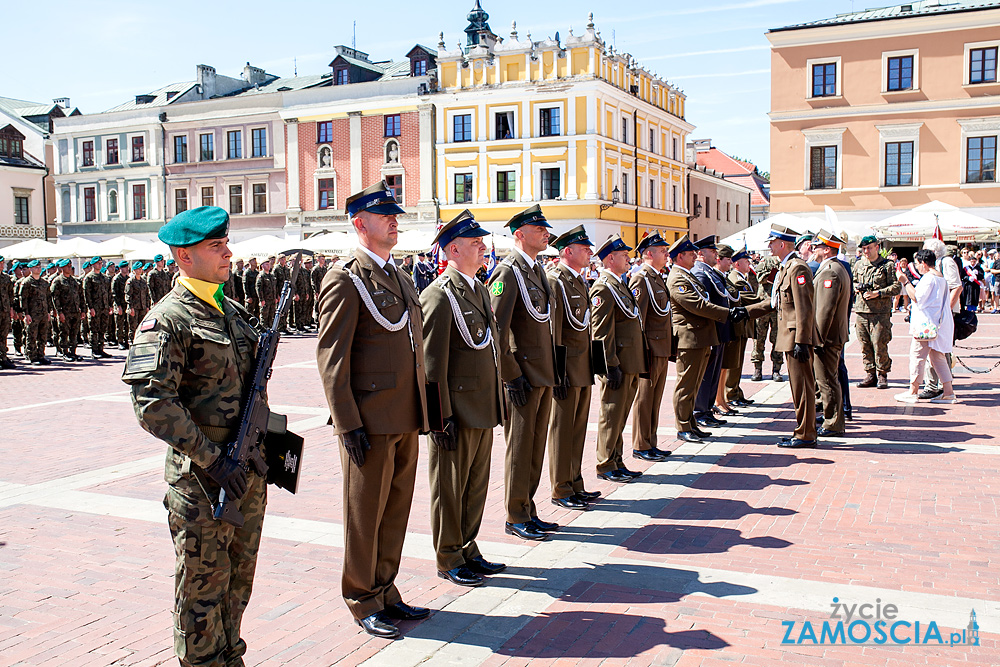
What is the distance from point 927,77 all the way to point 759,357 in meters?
28.8

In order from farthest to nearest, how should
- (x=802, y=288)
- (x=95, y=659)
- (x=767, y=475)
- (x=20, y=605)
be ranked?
1. (x=802, y=288)
2. (x=767, y=475)
3. (x=20, y=605)
4. (x=95, y=659)

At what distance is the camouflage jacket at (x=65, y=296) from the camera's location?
1862 centimetres

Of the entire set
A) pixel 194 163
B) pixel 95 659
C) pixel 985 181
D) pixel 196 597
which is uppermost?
pixel 194 163

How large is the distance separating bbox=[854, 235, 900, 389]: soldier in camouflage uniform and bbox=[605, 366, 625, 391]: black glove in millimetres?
7034

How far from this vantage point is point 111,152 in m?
57.3

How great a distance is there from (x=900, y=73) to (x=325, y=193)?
30.9 m

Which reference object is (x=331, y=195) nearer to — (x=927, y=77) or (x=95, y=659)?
(x=927, y=77)

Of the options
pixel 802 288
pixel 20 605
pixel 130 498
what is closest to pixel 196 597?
pixel 20 605

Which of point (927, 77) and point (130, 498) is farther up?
point (927, 77)

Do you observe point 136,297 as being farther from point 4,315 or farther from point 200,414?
point 200,414

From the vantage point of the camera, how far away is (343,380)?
4.40 metres

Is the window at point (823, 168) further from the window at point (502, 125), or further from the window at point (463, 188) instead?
the window at point (463, 188)

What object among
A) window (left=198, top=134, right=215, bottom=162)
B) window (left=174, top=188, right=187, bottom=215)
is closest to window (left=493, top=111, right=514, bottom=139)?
window (left=198, top=134, right=215, bottom=162)

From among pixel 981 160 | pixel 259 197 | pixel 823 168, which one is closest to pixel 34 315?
pixel 823 168
